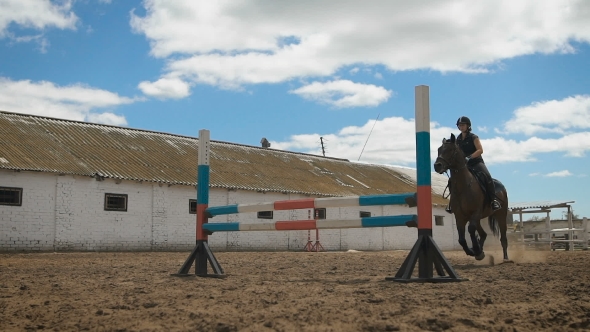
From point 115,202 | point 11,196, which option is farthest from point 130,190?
point 11,196

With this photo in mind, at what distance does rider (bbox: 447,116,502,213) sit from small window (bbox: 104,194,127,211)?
14859 mm

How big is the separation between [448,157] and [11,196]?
1585cm

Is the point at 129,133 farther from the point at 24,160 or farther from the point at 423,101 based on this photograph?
the point at 423,101

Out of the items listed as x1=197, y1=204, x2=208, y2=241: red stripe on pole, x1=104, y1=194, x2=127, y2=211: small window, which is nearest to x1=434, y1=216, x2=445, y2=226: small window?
x1=104, y1=194, x2=127, y2=211: small window

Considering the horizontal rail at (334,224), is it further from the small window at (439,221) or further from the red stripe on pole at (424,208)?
the small window at (439,221)

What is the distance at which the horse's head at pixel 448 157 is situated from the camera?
819 cm

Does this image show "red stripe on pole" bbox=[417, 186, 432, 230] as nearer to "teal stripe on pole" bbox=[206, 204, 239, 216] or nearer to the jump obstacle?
the jump obstacle

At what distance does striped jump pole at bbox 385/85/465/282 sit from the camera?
6.32 metres

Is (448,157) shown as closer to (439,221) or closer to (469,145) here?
(469,145)

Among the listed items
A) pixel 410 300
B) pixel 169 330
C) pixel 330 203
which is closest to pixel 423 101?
pixel 330 203

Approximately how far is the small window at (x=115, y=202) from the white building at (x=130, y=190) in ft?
0.12

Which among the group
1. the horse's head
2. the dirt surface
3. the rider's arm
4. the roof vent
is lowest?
the dirt surface

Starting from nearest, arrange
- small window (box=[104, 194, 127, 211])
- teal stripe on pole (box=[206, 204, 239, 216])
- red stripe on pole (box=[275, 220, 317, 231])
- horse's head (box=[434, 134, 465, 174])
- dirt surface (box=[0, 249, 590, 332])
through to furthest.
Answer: dirt surface (box=[0, 249, 590, 332]) → red stripe on pole (box=[275, 220, 317, 231]) → teal stripe on pole (box=[206, 204, 239, 216]) → horse's head (box=[434, 134, 465, 174]) → small window (box=[104, 194, 127, 211])

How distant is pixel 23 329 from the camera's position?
4371 millimetres
